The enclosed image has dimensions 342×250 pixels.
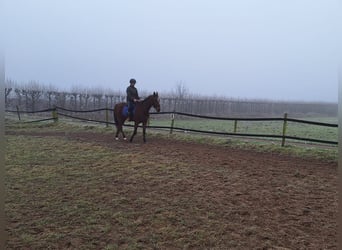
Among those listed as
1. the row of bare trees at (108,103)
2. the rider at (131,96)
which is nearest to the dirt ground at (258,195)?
the rider at (131,96)

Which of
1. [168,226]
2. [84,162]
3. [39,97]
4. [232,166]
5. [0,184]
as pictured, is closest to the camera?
[0,184]

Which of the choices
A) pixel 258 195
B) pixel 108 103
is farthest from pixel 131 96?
pixel 108 103

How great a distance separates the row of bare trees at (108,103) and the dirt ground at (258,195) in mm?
10872

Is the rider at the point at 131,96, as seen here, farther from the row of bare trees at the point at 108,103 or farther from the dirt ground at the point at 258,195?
the row of bare trees at the point at 108,103

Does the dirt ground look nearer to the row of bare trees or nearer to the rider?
the rider

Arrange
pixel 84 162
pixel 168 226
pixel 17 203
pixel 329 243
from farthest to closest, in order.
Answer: pixel 84 162 → pixel 17 203 → pixel 168 226 → pixel 329 243

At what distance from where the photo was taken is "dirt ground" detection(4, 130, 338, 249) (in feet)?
11.4

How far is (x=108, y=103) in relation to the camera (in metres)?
31.6

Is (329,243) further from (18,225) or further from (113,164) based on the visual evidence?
(113,164)

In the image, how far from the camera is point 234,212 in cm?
409

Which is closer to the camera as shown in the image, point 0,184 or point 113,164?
point 0,184

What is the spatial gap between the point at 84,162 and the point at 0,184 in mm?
6324

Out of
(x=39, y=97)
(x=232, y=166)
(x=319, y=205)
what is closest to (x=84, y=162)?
(x=232, y=166)

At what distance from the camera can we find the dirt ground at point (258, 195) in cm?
347
